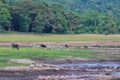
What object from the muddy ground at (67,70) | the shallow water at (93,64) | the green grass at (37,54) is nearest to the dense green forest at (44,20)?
the green grass at (37,54)

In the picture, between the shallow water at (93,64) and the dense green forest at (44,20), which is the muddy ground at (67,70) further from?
the dense green forest at (44,20)

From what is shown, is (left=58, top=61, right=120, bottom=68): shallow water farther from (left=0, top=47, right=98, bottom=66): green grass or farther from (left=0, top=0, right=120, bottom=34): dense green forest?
(left=0, top=0, right=120, bottom=34): dense green forest

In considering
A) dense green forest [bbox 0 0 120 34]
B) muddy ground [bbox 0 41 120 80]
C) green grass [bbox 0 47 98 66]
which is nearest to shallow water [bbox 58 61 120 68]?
muddy ground [bbox 0 41 120 80]

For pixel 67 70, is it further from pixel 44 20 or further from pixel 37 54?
pixel 44 20

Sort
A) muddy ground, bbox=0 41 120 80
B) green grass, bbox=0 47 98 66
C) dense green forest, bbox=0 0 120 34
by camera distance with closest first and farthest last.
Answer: muddy ground, bbox=0 41 120 80
green grass, bbox=0 47 98 66
dense green forest, bbox=0 0 120 34

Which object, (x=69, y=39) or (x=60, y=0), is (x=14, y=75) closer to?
(x=69, y=39)

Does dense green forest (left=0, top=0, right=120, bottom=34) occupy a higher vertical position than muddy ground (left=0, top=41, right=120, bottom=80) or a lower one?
lower

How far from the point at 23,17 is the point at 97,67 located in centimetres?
3974

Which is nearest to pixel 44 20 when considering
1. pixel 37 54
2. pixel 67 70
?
pixel 37 54

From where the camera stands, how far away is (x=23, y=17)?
279ft

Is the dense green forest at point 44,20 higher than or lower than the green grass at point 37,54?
lower

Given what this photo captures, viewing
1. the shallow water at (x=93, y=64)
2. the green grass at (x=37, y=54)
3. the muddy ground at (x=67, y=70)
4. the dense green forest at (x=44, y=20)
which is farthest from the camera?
the dense green forest at (x=44, y=20)

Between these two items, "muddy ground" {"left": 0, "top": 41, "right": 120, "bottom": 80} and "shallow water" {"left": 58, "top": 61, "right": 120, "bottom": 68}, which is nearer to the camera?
"muddy ground" {"left": 0, "top": 41, "right": 120, "bottom": 80}

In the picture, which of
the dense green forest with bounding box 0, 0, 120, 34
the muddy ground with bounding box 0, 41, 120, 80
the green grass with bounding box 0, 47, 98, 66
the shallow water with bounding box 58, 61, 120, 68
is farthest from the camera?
the dense green forest with bounding box 0, 0, 120, 34
